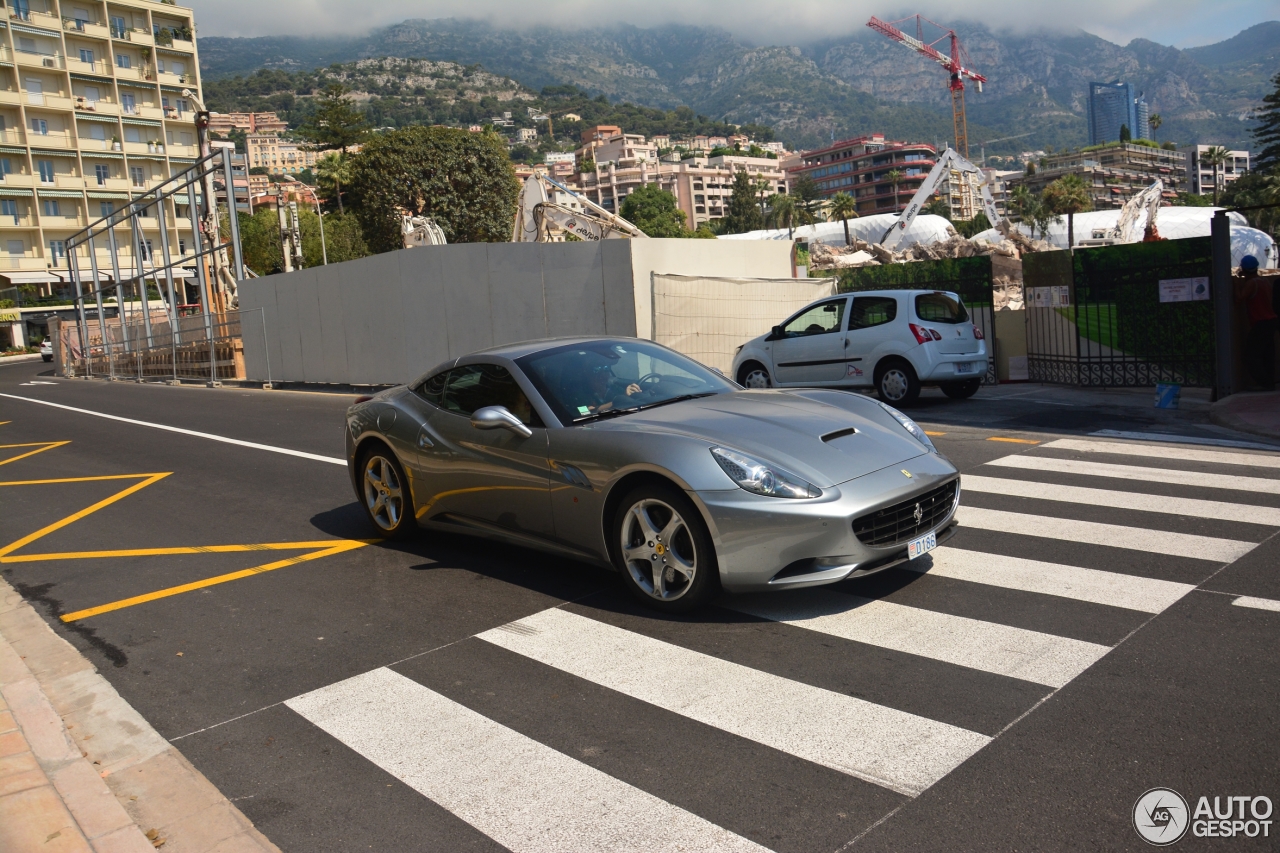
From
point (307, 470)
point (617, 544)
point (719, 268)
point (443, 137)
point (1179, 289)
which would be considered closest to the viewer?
point (617, 544)

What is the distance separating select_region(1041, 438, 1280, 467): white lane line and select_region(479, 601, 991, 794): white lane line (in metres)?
5.95

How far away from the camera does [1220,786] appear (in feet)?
10.4

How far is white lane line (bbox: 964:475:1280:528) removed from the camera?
650 centimetres

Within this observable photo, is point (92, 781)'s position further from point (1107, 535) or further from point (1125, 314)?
point (1125, 314)

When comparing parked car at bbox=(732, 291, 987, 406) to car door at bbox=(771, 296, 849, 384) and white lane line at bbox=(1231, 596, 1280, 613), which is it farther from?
white lane line at bbox=(1231, 596, 1280, 613)

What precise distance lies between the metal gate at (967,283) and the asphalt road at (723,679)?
8.29 meters

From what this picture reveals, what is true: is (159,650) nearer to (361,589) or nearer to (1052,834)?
(361,589)

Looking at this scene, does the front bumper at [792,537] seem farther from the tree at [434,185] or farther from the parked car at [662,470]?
the tree at [434,185]

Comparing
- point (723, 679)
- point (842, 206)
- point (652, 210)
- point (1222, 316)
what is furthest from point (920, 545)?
point (652, 210)

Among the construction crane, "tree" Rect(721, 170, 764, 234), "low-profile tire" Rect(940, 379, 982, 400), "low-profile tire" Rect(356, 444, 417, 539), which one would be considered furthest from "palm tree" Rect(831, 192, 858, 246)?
"low-profile tire" Rect(356, 444, 417, 539)

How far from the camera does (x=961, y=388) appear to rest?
45.2 ft

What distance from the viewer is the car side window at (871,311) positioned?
13516mm

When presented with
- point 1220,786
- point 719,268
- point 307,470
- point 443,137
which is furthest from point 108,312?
point 1220,786

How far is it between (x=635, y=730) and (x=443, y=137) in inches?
2830
